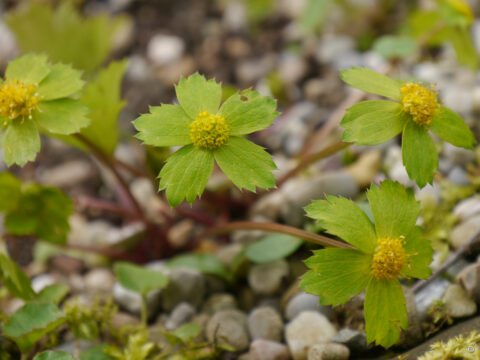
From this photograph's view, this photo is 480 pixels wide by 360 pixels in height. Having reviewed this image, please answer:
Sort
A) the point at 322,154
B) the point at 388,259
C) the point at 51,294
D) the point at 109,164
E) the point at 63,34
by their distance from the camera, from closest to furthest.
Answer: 1. the point at 388,259
2. the point at 51,294
3. the point at 322,154
4. the point at 109,164
5. the point at 63,34

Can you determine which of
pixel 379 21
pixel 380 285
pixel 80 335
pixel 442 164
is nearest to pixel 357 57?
pixel 379 21

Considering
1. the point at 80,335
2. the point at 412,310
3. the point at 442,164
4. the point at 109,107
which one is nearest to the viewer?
the point at 412,310

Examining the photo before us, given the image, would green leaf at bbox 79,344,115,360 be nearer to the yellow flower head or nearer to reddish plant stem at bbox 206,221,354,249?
reddish plant stem at bbox 206,221,354,249

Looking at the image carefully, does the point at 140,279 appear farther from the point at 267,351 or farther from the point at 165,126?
the point at 165,126

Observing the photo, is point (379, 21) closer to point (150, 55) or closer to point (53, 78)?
point (150, 55)

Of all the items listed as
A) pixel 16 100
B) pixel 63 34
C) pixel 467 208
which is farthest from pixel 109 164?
pixel 467 208

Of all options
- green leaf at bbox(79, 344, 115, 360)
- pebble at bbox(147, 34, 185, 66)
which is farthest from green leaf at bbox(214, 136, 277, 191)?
pebble at bbox(147, 34, 185, 66)
